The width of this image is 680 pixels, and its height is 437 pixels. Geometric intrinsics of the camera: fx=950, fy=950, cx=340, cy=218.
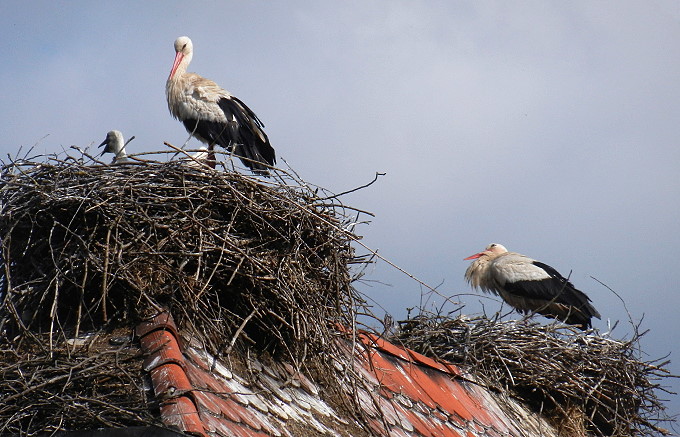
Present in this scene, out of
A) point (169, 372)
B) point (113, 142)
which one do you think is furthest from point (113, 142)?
point (169, 372)

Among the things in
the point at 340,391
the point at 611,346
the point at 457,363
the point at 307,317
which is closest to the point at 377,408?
the point at 340,391

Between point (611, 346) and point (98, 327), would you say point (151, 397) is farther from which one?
point (611, 346)

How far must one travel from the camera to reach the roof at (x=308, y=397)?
321 cm

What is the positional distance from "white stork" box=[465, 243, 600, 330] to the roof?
514 centimetres

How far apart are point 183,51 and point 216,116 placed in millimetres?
1340

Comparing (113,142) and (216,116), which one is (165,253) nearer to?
(113,142)

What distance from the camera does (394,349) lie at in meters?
5.38

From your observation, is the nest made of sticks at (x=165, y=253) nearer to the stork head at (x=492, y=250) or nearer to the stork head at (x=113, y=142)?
the stork head at (x=113, y=142)

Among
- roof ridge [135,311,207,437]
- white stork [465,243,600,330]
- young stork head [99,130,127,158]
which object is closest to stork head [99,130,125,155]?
young stork head [99,130,127,158]

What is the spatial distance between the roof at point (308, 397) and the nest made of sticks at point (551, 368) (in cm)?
30

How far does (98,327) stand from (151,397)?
712mm

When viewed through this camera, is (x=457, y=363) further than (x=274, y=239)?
Yes

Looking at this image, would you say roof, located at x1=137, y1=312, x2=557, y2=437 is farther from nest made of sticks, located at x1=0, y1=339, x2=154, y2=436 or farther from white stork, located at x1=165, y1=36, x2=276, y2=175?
white stork, located at x1=165, y1=36, x2=276, y2=175

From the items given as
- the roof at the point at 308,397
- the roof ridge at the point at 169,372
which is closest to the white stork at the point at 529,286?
the roof at the point at 308,397
